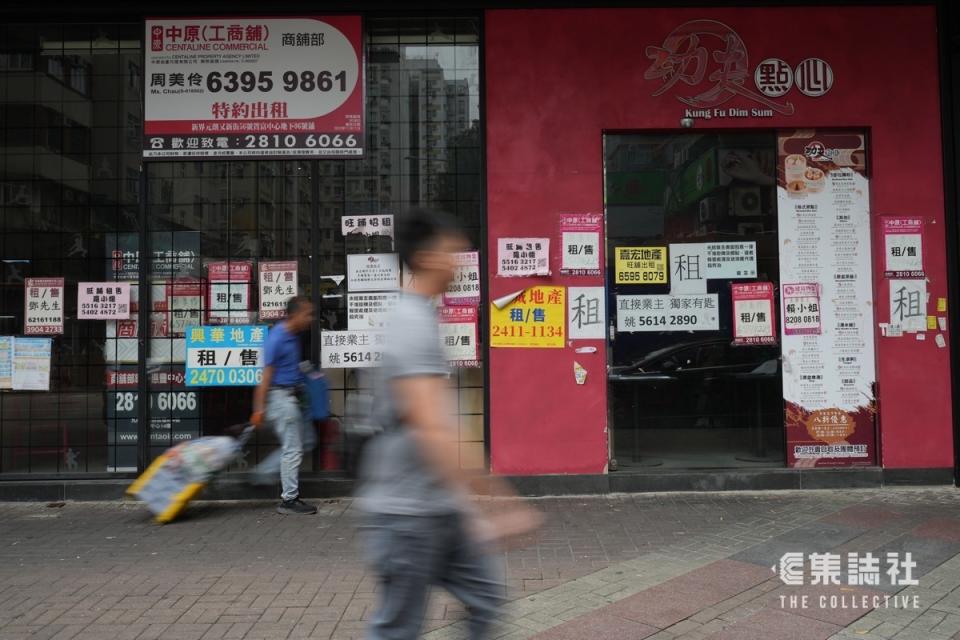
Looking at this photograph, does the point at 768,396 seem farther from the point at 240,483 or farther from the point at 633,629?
the point at 240,483

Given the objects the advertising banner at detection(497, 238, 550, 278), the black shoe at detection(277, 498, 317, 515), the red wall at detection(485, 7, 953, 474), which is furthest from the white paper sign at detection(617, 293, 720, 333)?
the black shoe at detection(277, 498, 317, 515)

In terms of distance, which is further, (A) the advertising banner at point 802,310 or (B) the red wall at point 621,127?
(A) the advertising banner at point 802,310

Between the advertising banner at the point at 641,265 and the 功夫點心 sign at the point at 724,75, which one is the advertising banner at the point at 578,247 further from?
the 功夫點心 sign at the point at 724,75

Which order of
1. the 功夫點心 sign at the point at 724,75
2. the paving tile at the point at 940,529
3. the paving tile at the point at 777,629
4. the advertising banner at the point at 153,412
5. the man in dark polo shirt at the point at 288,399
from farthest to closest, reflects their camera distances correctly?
the advertising banner at the point at 153,412 < the 功夫點心 sign at the point at 724,75 < the man in dark polo shirt at the point at 288,399 < the paving tile at the point at 940,529 < the paving tile at the point at 777,629

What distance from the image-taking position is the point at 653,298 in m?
7.06

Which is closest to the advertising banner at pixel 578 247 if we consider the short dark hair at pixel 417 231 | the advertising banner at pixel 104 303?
the short dark hair at pixel 417 231

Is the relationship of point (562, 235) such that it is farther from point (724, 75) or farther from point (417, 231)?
point (417, 231)

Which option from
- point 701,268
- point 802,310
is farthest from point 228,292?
point 802,310

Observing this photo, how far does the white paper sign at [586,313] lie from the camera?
22.6 feet

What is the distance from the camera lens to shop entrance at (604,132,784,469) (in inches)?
278

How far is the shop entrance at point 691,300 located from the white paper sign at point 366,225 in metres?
2.25

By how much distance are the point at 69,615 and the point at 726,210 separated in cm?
650

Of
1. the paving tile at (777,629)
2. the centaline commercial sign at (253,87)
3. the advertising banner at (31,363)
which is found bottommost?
the paving tile at (777,629)

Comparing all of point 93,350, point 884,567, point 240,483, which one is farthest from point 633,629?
point 93,350
